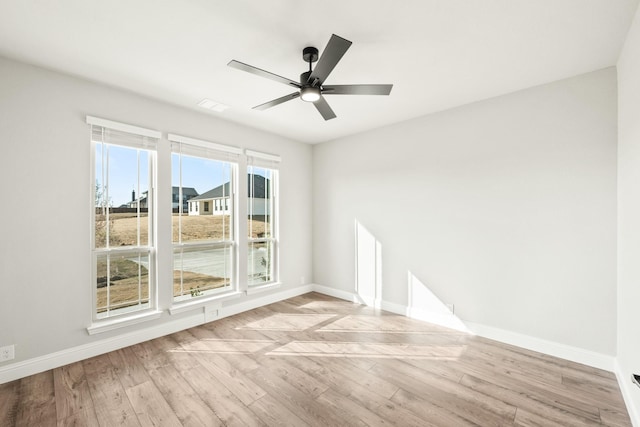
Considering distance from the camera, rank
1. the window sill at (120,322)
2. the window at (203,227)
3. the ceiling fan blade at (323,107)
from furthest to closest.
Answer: the window at (203,227)
the window sill at (120,322)
the ceiling fan blade at (323,107)

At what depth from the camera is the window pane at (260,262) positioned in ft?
14.5

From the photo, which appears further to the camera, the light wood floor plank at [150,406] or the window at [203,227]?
the window at [203,227]

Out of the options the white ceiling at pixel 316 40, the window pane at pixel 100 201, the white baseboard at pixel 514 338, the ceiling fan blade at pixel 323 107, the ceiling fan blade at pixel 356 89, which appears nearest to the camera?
the white ceiling at pixel 316 40

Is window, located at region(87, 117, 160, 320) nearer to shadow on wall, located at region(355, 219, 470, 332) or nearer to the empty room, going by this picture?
the empty room

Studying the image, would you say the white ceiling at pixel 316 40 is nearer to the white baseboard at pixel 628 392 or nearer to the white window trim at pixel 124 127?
the white window trim at pixel 124 127

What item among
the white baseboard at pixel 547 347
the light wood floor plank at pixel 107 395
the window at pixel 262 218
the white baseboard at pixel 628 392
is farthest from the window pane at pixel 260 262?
the white baseboard at pixel 628 392

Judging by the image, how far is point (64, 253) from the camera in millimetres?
2680

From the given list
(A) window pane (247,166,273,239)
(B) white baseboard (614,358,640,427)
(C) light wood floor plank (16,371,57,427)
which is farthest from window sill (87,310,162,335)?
(B) white baseboard (614,358,640,427)

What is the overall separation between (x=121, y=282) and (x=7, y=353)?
972 millimetres

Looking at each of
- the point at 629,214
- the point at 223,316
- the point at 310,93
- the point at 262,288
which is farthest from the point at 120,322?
the point at 629,214

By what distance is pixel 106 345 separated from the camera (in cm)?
290

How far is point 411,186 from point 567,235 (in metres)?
1.80

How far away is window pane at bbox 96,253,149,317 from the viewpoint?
2.96 meters

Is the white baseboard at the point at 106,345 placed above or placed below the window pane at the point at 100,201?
below
